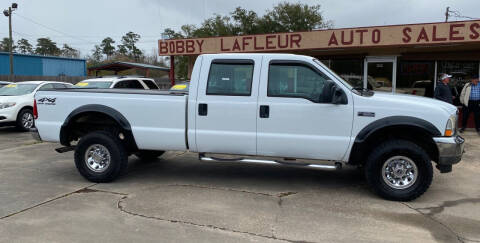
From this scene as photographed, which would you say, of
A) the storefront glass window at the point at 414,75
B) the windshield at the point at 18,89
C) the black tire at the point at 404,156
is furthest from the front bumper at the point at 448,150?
the windshield at the point at 18,89

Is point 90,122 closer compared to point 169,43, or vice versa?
point 90,122

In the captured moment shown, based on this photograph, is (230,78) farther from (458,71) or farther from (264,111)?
(458,71)

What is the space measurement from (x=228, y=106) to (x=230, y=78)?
0.43 meters

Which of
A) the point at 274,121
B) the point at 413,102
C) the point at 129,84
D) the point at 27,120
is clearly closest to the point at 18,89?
the point at 27,120

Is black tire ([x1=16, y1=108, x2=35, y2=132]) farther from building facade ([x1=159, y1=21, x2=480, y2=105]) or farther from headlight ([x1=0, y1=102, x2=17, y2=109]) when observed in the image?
building facade ([x1=159, y1=21, x2=480, y2=105])

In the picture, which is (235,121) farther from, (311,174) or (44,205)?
(44,205)

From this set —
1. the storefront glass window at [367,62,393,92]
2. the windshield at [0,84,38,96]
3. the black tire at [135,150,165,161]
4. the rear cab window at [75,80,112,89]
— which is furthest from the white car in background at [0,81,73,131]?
the storefront glass window at [367,62,393,92]

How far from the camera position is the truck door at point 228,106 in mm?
5426

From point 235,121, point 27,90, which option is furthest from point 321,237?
point 27,90

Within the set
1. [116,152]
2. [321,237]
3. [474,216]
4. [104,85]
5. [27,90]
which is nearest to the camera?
[321,237]

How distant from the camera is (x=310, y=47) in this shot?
495 inches

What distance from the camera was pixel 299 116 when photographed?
5.24 m

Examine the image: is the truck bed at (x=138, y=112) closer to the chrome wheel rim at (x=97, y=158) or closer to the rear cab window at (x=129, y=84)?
the chrome wheel rim at (x=97, y=158)

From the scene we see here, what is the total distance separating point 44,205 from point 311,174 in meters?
4.10
